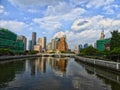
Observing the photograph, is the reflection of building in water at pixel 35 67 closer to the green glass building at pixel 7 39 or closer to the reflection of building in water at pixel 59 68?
the reflection of building in water at pixel 59 68

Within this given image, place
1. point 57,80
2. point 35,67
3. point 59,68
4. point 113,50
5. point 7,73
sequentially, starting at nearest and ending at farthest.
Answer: point 57,80
point 7,73
point 59,68
point 35,67
point 113,50

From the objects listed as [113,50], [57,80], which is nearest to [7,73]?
[57,80]

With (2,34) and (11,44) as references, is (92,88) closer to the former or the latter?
(2,34)

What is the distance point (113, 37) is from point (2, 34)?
302 ft

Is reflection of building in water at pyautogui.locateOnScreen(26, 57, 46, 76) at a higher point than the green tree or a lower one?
lower

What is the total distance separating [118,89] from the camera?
81.6 ft

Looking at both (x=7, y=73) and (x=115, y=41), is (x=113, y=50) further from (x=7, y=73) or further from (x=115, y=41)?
(x=7, y=73)

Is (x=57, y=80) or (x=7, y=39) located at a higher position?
(x=7, y=39)

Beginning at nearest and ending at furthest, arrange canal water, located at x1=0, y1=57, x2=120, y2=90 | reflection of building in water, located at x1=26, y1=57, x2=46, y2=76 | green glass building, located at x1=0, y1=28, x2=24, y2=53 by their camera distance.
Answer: canal water, located at x1=0, y1=57, x2=120, y2=90 → reflection of building in water, located at x1=26, y1=57, x2=46, y2=76 → green glass building, located at x1=0, y1=28, x2=24, y2=53

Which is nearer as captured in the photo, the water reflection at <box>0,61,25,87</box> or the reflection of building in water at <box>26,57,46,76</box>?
the water reflection at <box>0,61,25,87</box>

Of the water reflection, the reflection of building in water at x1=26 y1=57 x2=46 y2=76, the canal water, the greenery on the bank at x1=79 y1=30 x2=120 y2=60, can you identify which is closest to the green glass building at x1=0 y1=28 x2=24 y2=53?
the greenery on the bank at x1=79 y1=30 x2=120 y2=60

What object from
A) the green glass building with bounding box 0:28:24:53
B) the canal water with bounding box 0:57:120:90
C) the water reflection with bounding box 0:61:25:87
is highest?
the green glass building with bounding box 0:28:24:53

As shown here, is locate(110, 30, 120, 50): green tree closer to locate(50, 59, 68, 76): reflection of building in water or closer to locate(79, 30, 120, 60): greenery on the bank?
locate(79, 30, 120, 60): greenery on the bank

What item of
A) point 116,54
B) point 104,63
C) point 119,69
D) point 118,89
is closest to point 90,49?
point 116,54
